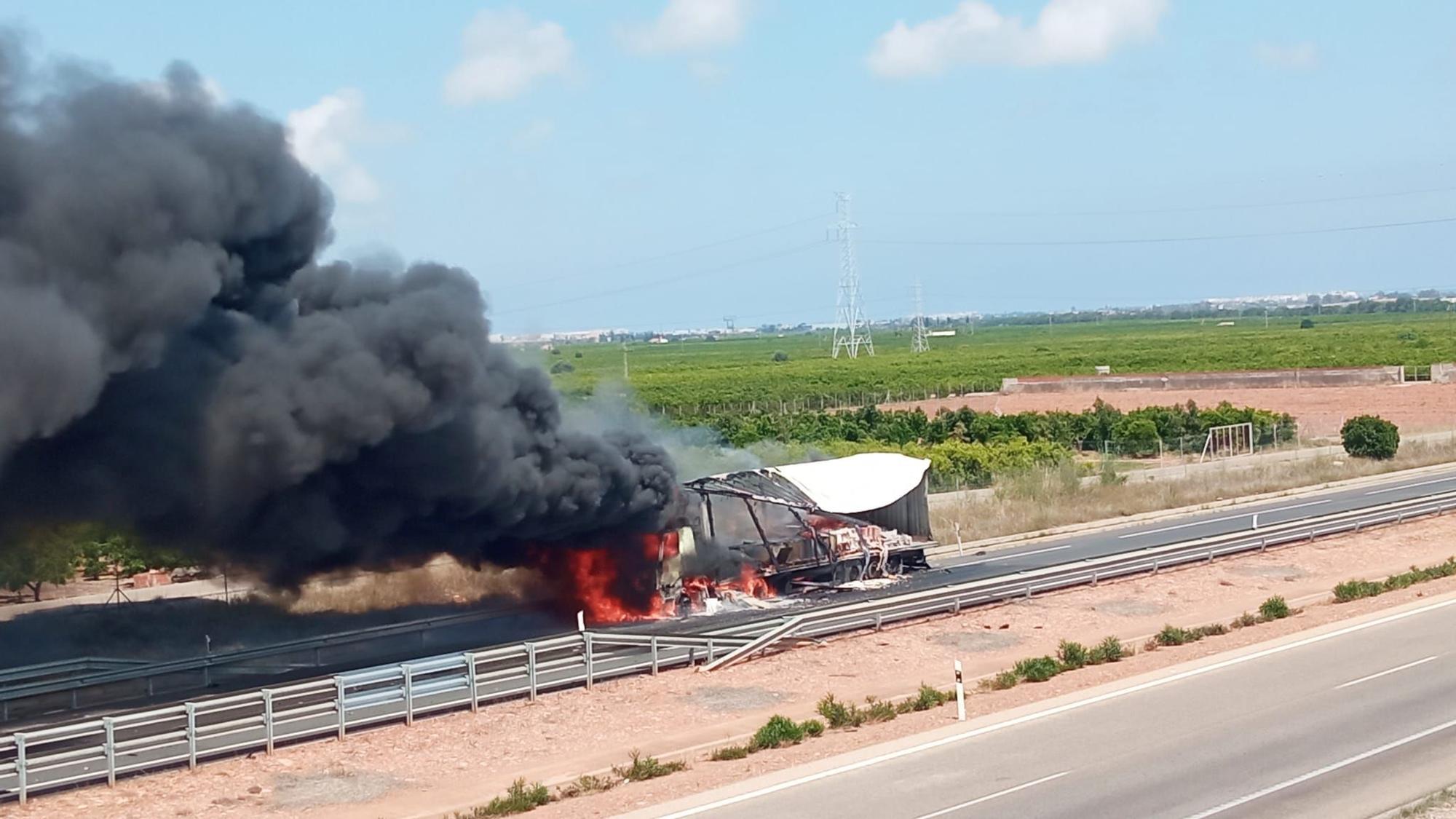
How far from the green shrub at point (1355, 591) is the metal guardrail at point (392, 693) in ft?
22.1

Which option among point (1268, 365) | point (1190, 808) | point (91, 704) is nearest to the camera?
point (1190, 808)

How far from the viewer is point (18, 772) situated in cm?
2016

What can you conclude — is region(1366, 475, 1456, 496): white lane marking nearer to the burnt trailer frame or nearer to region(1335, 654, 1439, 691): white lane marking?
the burnt trailer frame

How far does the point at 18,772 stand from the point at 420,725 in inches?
252

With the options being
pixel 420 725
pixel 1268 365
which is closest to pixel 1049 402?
pixel 1268 365

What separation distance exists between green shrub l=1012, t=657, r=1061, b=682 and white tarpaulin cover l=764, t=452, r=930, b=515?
34.3 feet

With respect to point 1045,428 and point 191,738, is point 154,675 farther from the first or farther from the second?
point 1045,428

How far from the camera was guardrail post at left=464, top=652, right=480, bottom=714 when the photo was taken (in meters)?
25.5

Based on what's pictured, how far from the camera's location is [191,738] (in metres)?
21.9

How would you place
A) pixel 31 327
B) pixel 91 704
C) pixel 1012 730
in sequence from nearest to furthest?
1. pixel 1012 730
2. pixel 31 327
3. pixel 91 704

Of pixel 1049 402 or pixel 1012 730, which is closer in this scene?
pixel 1012 730

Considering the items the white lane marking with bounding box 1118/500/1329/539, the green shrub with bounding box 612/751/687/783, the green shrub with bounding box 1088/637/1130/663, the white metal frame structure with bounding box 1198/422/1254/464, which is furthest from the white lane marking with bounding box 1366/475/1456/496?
the green shrub with bounding box 612/751/687/783

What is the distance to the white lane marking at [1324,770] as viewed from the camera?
55.0ft

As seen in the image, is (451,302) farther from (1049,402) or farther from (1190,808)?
(1049,402)
